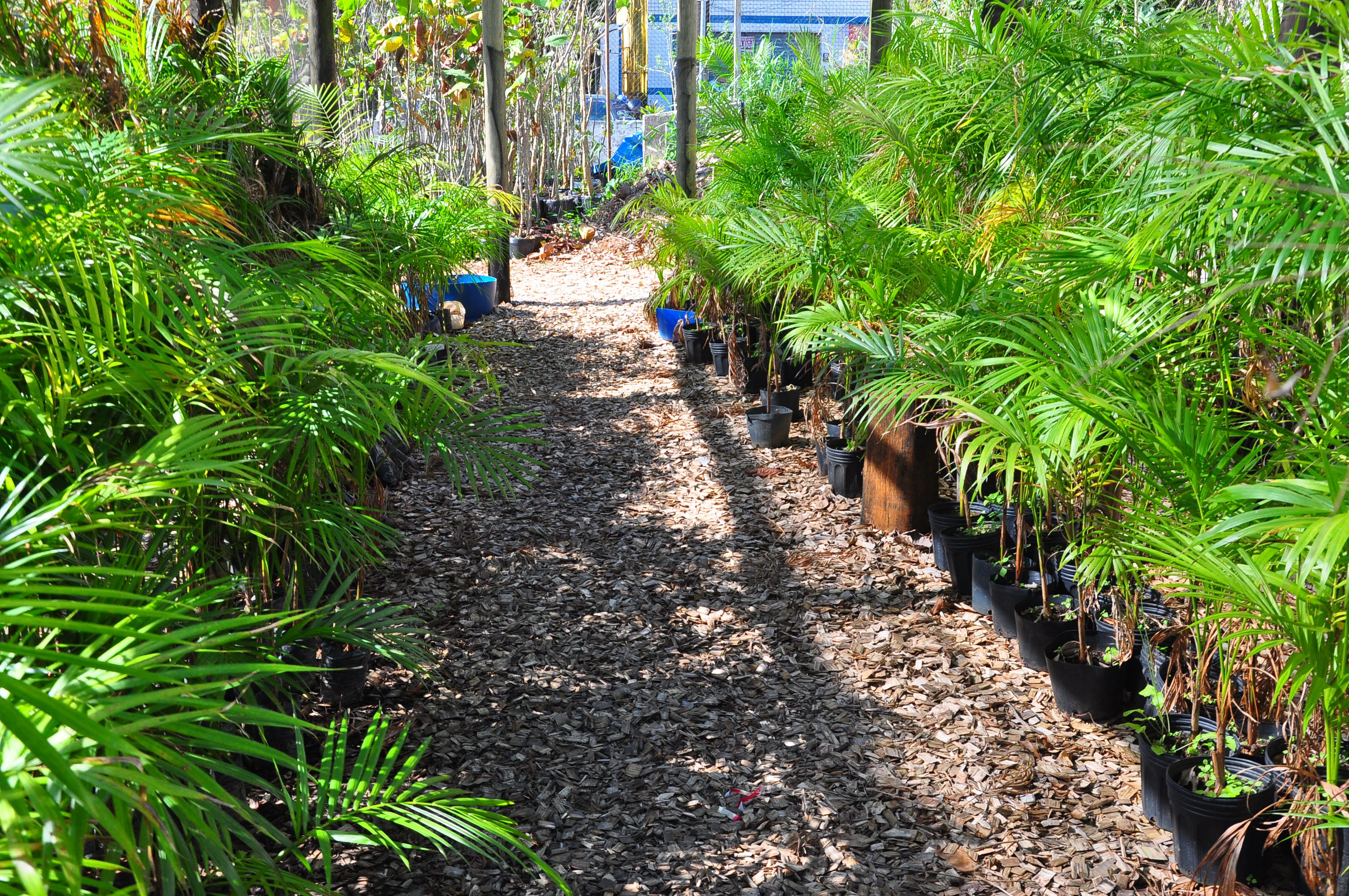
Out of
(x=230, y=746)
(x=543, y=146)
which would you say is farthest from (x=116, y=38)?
(x=543, y=146)

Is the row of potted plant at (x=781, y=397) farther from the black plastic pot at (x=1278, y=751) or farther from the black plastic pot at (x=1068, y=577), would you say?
the black plastic pot at (x=1278, y=751)

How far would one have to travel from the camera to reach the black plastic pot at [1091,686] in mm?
2328

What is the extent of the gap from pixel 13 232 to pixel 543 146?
31.1ft

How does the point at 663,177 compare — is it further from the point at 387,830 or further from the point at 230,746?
the point at 230,746

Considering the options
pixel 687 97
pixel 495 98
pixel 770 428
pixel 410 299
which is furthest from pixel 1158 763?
pixel 495 98

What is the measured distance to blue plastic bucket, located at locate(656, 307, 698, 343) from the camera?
6.27 metres

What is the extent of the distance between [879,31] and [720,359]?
6.87 ft

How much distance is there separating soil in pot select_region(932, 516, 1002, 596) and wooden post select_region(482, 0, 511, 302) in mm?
4224

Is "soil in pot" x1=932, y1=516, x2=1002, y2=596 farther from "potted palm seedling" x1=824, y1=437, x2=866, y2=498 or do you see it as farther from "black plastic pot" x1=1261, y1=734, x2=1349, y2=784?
"black plastic pot" x1=1261, y1=734, x2=1349, y2=784

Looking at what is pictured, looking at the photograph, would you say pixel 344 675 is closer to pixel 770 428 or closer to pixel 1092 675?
pixel 1092 675

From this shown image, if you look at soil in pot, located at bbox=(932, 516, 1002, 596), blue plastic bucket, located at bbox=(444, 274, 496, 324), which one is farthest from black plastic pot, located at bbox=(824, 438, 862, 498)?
blue plastic bucket, located at bbox=(444, 274, 496, 324)

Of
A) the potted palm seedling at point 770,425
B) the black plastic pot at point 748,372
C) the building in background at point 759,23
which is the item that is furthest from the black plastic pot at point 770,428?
the building in background at point 759,23

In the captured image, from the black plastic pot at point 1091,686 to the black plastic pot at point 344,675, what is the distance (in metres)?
1.79

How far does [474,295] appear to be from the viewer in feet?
22.3
